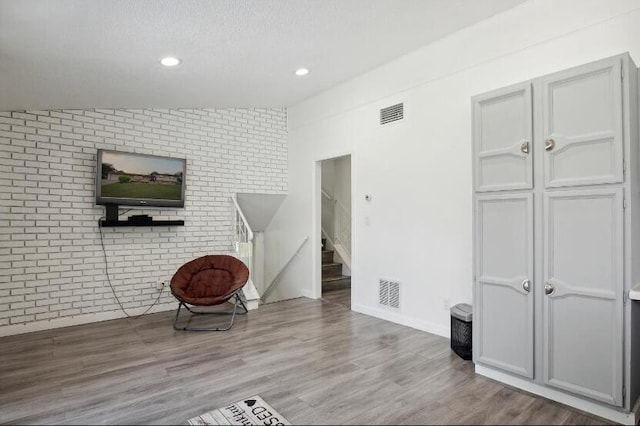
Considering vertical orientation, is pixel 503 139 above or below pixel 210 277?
above

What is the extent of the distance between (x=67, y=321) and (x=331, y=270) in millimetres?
4432

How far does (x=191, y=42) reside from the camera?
3309 mm

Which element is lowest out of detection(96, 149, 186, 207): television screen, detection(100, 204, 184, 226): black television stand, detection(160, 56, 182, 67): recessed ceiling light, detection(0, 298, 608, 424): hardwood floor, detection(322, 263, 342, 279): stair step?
detection(0, 298, 608, 424): hardwood floor

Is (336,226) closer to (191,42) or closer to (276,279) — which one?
(276,279)

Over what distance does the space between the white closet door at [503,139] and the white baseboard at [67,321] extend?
4.48 m

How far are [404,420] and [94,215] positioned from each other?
14.1ft

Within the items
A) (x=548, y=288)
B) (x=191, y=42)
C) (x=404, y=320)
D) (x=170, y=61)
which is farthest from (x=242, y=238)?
(x=548, y=288)

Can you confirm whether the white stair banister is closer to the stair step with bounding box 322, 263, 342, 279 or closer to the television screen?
the television screen

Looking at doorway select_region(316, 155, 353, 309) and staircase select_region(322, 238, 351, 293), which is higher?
doorway select_region(316, 155, 353, 309)

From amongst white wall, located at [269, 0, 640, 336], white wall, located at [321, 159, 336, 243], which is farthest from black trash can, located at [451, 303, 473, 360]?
white wall, located at [321, 159, 336, 243]

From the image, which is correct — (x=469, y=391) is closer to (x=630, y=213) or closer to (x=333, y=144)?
(x=630, y=213)

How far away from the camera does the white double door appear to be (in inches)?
94.0

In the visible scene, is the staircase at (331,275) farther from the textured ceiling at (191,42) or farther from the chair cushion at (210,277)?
the textured ceiling at (191,42)

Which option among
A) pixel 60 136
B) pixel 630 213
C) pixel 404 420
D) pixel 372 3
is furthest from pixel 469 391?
pixel 60 136
